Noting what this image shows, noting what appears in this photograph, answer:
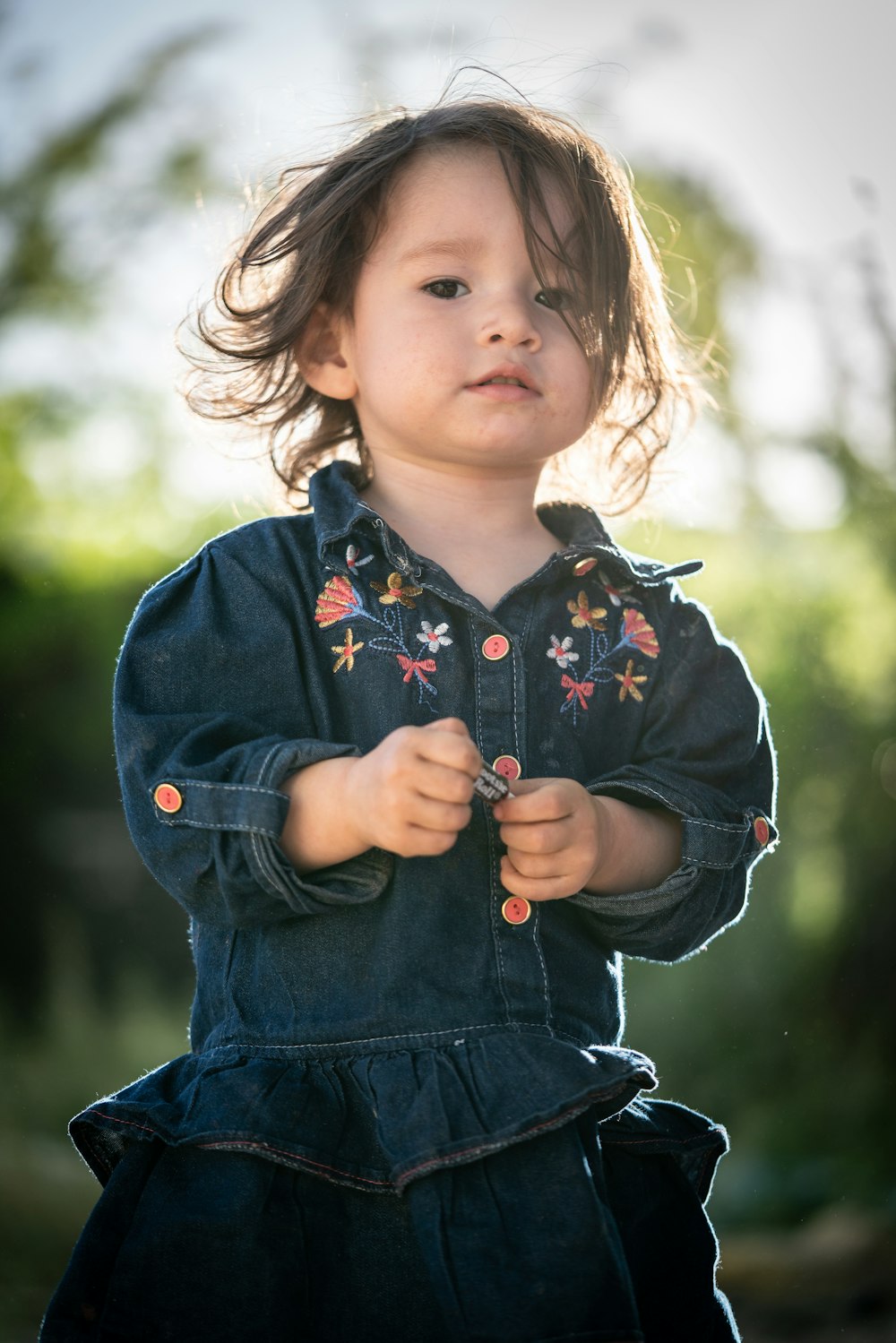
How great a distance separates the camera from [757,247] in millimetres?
3598

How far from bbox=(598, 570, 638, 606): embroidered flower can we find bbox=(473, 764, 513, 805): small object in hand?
0.43 metres

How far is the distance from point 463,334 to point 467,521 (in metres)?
0.23

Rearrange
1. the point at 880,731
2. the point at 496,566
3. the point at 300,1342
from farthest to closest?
the point at 880,731
the point at 496,566
the point at 300,1342

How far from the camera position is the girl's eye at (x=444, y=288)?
171cm

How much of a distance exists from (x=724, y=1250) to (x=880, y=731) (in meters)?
1.25

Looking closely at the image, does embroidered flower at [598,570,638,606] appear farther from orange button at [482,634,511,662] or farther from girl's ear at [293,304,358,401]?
girl's ear at [293,304,358,401]

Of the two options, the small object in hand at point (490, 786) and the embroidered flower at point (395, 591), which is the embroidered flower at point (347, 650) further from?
the small object in hand at point (490, 786)

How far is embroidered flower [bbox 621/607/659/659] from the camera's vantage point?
1.74 meters

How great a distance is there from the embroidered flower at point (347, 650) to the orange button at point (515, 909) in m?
0.31

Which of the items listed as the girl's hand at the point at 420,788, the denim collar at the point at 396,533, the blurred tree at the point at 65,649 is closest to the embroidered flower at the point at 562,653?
the denim collar at the point at 396,533

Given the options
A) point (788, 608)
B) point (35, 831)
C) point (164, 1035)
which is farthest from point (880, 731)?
point (35, 831)

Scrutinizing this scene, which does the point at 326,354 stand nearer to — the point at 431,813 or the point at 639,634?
the point at 639,634

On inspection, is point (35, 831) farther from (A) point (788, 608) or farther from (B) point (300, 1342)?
(B) point (300, 1342)

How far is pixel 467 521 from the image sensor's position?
5.81ft
